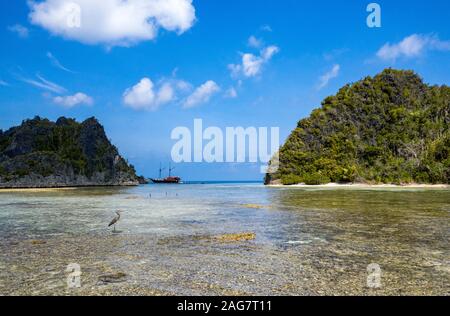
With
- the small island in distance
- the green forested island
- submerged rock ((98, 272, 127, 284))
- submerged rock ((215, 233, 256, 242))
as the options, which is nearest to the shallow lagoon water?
submerged rock ((98, 272, 127, 284))

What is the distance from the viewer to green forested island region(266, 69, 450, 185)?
358 ft

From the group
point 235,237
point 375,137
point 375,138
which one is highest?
point 375,137

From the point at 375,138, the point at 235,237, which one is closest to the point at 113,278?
the point at 235,237

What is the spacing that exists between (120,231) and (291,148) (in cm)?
12704

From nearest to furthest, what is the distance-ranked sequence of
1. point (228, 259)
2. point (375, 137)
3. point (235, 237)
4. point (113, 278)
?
point (113, 278), point (228, 259), point (235, 237), point (375, 137)

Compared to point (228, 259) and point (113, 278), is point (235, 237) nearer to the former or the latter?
point (228, 259)

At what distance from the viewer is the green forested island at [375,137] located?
109000 millimetres

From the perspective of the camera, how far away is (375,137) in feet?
422

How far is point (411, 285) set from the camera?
7.38m

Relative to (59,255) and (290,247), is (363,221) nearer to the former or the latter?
(290,247)

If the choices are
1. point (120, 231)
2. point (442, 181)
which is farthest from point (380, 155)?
point (120, 231)

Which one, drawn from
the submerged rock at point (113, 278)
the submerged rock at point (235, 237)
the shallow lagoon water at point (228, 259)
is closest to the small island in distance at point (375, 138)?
the shallow lagoon water at point (228, 259)

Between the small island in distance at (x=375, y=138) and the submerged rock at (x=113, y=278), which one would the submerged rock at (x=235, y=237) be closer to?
the submerged rock at (x=113, y=278)

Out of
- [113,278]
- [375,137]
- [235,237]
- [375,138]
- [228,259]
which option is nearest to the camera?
[113,278]
